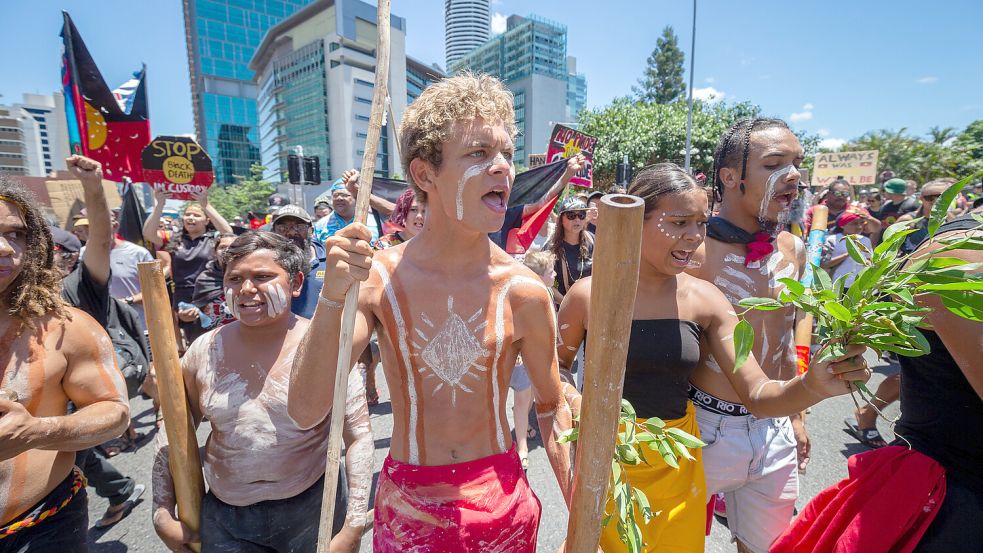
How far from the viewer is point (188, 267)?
16.8ft

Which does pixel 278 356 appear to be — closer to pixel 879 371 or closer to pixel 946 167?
pixel 879 371

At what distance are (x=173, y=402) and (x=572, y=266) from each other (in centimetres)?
357

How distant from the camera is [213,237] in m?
5.35

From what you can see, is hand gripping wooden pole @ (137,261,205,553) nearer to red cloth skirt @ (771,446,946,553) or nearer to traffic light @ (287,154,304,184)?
red cloth skirt @ (771,446,946,553)

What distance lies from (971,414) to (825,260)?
5.59 metres

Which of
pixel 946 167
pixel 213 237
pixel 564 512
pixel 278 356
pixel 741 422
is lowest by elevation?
pixel 564 512

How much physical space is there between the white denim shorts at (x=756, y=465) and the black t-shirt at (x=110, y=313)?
369cm

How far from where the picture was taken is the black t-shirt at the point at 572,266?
15.3ft

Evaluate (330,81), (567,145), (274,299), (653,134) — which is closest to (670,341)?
(274,299)

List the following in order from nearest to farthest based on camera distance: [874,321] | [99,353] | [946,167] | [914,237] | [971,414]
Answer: [874,321]
[971,414]
[99,353]
[914,237]
[946,167]

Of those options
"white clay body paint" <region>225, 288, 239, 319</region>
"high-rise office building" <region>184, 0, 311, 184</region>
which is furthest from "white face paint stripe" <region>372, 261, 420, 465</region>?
"high-rise office building" <region>184, 0, 311, 184</region>

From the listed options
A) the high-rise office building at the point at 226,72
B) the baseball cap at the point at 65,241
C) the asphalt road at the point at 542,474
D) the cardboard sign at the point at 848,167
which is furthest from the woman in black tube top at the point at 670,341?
the high-rise office building at the point at 226,72

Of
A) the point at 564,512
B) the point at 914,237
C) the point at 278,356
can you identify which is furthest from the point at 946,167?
the point at 278,356

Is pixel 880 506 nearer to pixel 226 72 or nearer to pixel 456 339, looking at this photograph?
pixel 456 339
